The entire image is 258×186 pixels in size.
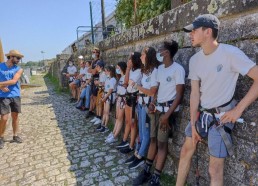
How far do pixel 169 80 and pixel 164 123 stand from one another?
2.14 feet

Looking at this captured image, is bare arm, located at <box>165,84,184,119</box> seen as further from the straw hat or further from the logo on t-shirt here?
the straw hat

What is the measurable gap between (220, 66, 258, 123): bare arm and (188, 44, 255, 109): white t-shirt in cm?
6

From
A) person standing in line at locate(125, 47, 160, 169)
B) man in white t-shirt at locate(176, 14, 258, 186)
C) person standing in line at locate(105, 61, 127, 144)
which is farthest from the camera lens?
person standing in line at locate(105, 61, 127, 144)

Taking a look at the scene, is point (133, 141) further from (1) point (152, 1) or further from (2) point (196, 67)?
(1) point (152, 1)

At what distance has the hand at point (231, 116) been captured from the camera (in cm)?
227

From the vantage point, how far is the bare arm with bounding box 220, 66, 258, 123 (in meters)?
2.18

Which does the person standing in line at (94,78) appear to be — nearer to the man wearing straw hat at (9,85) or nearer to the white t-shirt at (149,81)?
the man wearing straw hat at (9,85)

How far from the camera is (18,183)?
3.99 m

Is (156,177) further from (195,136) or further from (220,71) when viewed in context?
(220,71)

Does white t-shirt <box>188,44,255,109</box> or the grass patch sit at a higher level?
white t-shirt <box>188,44,255,109</box>

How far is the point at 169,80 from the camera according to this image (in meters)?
3.43

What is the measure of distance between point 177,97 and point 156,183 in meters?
1.38

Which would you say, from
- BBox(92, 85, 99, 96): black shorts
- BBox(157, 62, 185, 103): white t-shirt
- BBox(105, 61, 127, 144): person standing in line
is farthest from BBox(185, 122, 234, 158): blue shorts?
BBox(92, 85, 99, 96): black shorts

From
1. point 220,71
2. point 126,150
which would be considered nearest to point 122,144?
point 126,150
